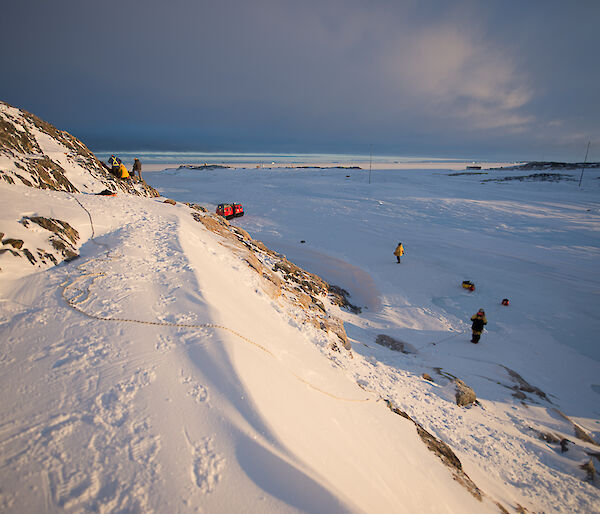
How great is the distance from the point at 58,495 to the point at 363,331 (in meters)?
7.69

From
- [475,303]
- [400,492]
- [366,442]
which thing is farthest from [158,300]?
[475,303]

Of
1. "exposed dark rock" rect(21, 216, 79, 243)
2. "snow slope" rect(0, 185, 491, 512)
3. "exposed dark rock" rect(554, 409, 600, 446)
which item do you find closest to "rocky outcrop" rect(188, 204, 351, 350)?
"snow slope" rect(0, 185, 491, 512)

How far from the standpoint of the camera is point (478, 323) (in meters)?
8.26

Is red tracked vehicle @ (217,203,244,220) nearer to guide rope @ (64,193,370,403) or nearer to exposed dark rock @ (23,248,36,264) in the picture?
exposed dark rock @ (23,248,36,264)

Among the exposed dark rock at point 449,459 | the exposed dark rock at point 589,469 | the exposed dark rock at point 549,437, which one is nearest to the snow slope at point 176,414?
the exposed dark rock at point 449,459

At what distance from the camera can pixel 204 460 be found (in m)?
2.11

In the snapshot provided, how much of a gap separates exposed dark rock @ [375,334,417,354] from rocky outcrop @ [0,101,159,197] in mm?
10671

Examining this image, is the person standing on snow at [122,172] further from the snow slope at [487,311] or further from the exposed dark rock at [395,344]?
the exposed dark rock at [395,344]

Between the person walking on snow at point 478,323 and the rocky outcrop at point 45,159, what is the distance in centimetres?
1325

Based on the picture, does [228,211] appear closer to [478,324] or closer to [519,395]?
[478,324]

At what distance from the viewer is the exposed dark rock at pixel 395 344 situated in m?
7.80

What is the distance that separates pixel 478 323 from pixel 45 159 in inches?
597

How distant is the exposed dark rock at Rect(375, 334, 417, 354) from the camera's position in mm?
7805

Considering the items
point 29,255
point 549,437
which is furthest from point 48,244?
point 549,437
